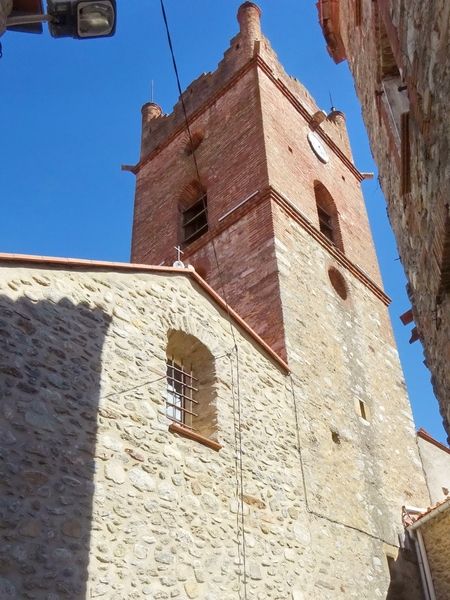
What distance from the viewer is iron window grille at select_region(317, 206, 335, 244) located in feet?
42.7

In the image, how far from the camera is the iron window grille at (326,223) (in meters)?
13.0

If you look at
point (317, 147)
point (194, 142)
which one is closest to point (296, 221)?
point (317, 147)

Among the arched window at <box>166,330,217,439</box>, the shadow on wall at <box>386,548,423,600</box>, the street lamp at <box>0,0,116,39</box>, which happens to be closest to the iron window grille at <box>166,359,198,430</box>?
the arched window at <box>166,330,217,439</box>

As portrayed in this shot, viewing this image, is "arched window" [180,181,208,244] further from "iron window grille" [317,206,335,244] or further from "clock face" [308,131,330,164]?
"clock face" [308,131,330,164]

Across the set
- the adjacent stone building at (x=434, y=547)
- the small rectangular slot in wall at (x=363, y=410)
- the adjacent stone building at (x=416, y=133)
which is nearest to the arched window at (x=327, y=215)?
the small rectangular slot in wall at (x=363, y=410)

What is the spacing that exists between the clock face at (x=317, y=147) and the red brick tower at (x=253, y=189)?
0.12ft

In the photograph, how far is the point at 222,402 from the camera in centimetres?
705

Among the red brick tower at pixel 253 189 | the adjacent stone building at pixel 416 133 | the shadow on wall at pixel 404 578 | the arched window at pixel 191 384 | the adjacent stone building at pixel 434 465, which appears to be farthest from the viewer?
the adjacent stone building at pixel 434 465

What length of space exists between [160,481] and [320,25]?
5.94 meters

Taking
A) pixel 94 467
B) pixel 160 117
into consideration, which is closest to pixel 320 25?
pixel 94 467

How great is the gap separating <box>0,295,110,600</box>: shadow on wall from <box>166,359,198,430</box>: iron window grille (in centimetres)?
147

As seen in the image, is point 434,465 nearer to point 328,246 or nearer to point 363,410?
point 363,410

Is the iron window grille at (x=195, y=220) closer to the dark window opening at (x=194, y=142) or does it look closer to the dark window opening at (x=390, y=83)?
the dark window opening at (x=194, y=142)

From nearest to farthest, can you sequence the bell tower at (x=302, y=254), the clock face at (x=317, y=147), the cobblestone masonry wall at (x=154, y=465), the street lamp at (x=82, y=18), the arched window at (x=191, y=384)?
the street lamp at (x=82, y=18), the cobblestone masonry wall at (x=154, y=465), the arched window at (x=191, y=384), the bell tower at (x=302, y=254), the clock face at (x=317, y=147)
